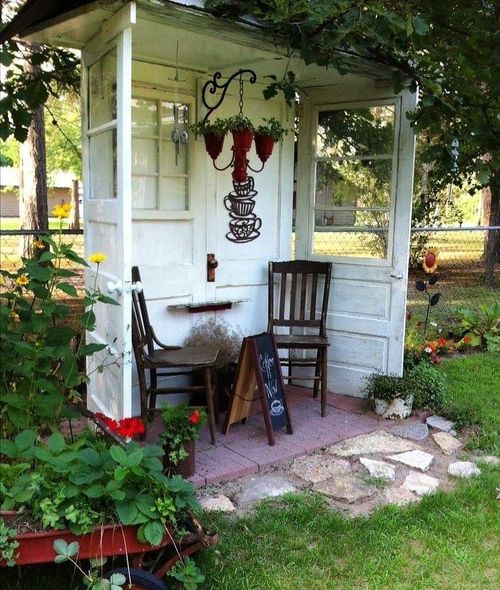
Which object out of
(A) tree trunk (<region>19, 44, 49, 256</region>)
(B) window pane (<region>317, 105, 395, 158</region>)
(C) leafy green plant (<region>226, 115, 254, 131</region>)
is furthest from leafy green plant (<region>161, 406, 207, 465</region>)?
(A) tree trunk (<region>19, 44, 49, 256</region>)

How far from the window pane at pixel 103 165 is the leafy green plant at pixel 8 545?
5.51 feet

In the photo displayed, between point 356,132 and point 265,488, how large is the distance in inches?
98.5

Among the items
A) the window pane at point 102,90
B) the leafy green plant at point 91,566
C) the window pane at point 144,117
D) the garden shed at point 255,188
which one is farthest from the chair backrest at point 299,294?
the leafy green plant at point 91,566

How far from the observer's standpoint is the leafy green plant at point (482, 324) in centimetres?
583

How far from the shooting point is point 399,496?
2.88m

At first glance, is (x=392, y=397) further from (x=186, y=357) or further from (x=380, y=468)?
(x=186, y=357)

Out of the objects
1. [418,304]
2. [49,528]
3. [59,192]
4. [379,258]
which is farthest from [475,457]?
[59,192]

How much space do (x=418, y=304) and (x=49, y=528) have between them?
5.69 meters

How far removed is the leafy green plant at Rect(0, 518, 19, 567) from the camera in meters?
1.72

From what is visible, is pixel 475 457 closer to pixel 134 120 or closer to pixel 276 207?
pixel 276 207

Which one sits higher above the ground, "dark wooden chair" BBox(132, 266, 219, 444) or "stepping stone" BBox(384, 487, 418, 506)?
"dark wooden chair" BBox(132, 266, 219, 444)

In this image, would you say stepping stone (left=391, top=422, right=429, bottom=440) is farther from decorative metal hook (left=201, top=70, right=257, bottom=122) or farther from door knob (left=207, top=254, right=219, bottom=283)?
decorative metal hook (left=201, top=70, right=257, bottom=122)

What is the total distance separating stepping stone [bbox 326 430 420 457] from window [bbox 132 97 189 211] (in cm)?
180

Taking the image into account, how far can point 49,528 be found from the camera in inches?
70.4
